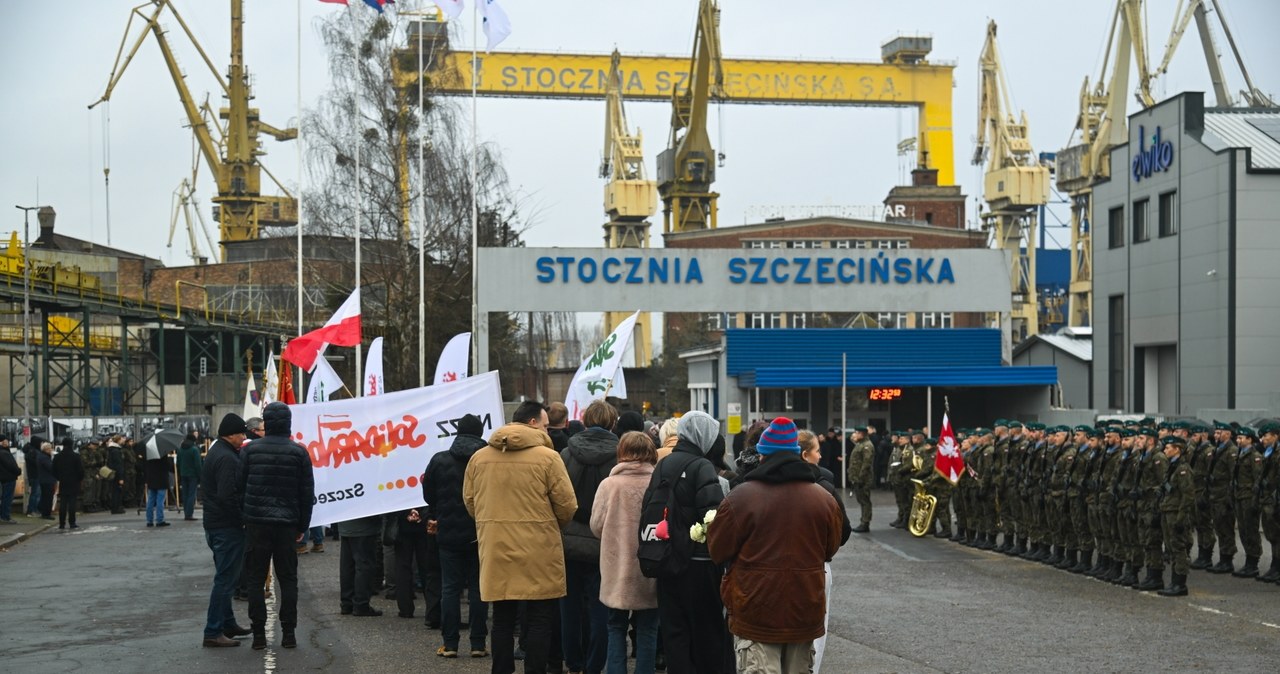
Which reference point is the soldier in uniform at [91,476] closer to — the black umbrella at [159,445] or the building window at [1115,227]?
the black umbrella at [159,445]

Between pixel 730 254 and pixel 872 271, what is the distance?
142 inches

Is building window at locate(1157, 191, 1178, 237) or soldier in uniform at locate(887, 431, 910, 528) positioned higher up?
building window at locate(1157, 191, 1178, 237)

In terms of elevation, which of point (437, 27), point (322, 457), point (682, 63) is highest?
point (682, 63)

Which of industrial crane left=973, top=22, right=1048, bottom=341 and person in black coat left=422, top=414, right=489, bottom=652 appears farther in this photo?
industrial crane left=973, top=22, right=1048, bottom=341

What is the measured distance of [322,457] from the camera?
1198 cm

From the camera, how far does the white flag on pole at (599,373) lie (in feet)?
47.2

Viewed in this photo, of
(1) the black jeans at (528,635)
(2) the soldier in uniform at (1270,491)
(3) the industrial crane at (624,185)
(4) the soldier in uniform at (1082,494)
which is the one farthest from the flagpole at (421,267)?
(3) the industrial crane at (624,185)

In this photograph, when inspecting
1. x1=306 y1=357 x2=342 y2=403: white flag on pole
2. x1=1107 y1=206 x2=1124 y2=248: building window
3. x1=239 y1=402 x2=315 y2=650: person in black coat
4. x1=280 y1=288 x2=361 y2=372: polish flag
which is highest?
x1=1107 y1=206 x2=1124 y2=248: building window

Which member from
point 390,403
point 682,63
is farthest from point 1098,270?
point 682,63

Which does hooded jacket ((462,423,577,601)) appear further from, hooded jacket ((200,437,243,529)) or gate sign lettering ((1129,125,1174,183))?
gate sign lettering ((1129,125,1174,183))

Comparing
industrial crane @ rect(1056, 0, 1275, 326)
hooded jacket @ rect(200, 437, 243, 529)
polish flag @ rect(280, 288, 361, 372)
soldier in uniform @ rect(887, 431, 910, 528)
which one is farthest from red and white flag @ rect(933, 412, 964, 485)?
industrial crane @ rect(1056, 0, 1275, 326)

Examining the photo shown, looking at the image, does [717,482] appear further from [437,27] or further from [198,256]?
[198,256]

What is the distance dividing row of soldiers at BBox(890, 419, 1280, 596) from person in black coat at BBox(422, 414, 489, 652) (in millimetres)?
8037

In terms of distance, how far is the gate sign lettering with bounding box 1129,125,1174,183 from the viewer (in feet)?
115
